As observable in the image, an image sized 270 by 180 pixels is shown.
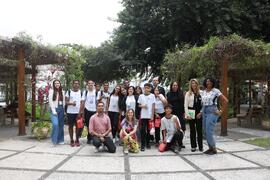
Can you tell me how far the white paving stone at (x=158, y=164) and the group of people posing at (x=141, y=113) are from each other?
851mm

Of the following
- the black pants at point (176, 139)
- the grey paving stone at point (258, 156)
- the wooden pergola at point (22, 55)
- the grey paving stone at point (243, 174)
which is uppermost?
the wooden pergola at point (22, 55)

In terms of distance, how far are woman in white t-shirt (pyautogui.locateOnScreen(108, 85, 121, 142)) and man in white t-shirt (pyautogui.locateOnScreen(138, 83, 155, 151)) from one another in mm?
895

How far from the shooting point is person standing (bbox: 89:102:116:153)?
9.10 meters

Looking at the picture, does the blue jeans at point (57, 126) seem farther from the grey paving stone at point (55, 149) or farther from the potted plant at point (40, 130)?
the potted plant at point (40, 130)

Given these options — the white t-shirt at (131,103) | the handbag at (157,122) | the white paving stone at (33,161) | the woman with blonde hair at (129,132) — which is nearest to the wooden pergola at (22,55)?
the white paving stone at (33,161)

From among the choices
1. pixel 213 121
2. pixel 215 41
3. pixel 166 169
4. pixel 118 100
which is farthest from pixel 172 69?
pixel 166 169

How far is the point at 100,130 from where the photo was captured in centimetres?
931

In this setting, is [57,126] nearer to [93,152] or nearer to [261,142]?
[93,152]

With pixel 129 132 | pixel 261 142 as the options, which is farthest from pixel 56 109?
pixel 261 142

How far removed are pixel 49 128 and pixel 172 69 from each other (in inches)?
197

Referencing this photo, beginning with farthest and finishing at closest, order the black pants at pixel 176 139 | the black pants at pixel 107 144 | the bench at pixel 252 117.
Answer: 1. the bench at pixel 252 117
2. the black pants at pixel 176 139
3. the black pants at pixel 107 144

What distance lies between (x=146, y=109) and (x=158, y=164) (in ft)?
6.50

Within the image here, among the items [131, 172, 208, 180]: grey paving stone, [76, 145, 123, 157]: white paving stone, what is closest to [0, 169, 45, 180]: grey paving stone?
[131, 172, 208, 180]: grey paving stone

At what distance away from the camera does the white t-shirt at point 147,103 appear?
31.2ft
